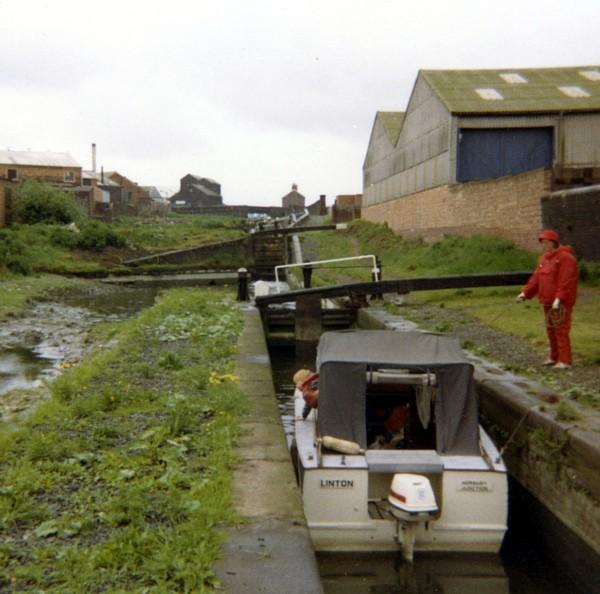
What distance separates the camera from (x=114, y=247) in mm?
39438

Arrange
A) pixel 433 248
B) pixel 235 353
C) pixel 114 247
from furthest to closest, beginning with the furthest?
pixel 114 247
pixel 433 248
pixel 235 353

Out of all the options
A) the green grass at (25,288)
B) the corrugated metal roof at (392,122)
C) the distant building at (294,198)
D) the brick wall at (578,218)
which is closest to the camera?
the brick wall at (578,218)

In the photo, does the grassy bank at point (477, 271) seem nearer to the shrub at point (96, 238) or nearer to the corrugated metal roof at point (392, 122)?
the corrugated metal roof at point (392, 122)

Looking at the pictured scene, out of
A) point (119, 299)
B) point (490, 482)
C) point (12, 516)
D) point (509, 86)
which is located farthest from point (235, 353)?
point (509, 86)

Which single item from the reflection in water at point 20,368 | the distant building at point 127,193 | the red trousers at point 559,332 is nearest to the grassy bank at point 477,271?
the red trousers at point 559,332

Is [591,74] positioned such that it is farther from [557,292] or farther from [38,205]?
[38,205]

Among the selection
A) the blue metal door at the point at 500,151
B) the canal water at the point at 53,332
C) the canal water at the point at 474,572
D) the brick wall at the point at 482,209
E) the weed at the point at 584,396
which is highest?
the blue metal door at the point at 500,151

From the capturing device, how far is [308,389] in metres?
7.76

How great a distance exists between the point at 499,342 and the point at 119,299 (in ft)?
57.5

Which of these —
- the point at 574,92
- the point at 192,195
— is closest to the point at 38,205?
the point at 574,92

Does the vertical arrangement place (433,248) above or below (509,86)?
below

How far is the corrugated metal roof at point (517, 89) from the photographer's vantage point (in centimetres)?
2395

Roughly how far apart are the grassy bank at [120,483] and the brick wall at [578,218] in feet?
32.1

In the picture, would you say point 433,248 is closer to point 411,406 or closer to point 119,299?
point 119,299
